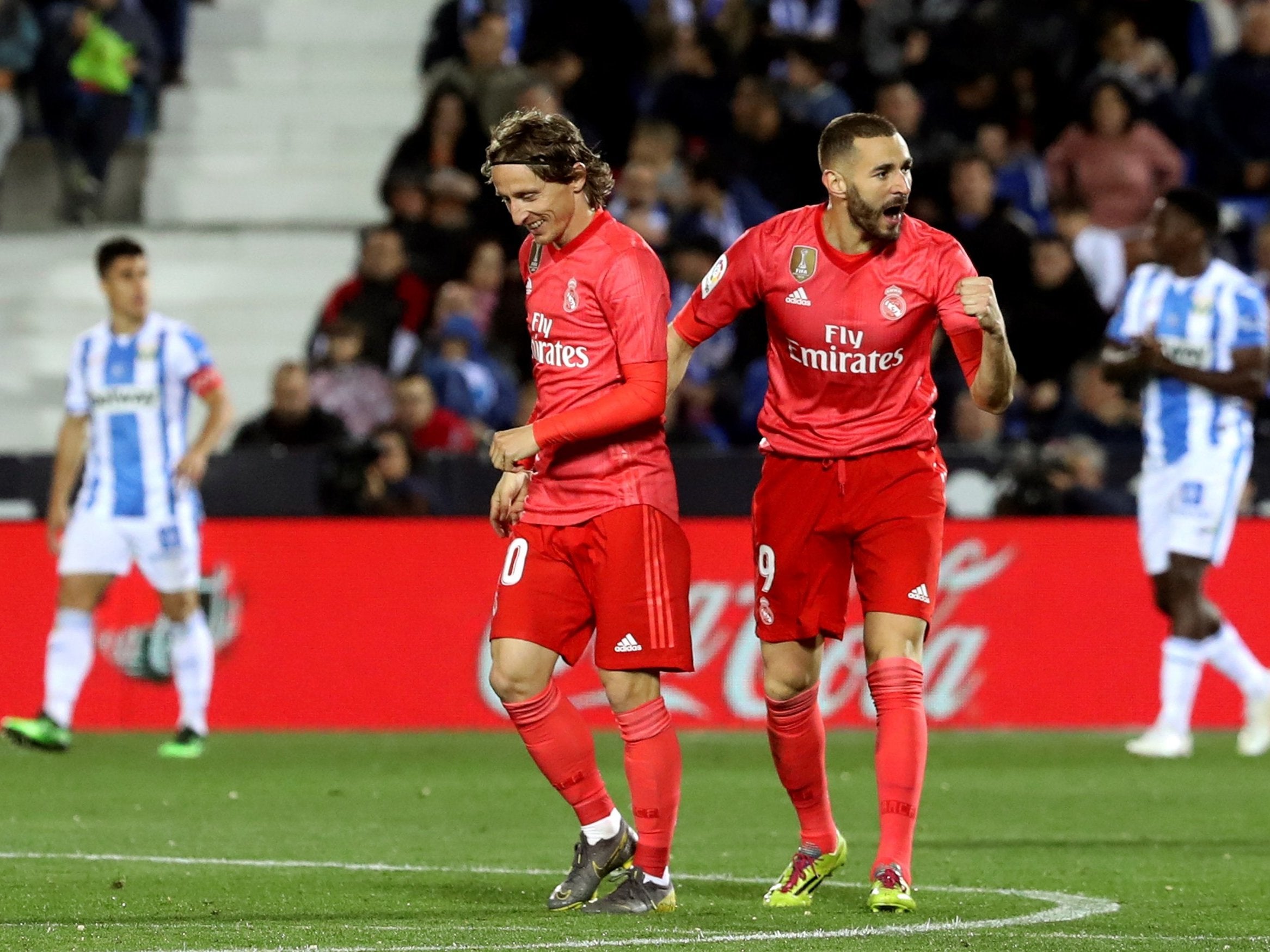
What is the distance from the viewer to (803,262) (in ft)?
22.1

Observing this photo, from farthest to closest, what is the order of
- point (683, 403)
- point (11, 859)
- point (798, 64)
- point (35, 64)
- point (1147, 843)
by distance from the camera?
point (35, 64), point (798, 64), point (683, 403), point (1147, 843), point (11, 859)

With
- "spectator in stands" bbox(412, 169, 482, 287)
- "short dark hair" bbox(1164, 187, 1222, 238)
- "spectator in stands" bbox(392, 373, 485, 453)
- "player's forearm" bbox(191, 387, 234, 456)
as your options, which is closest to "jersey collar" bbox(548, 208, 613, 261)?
"short dark hair" bbox(1164, 187, 1222, 238)

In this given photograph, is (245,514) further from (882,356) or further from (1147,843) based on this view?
(882,356)

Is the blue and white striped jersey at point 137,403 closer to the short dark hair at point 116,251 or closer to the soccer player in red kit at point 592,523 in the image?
the short dark hair at point 116,251

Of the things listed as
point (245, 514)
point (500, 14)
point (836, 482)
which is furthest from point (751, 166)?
point (836, 482)

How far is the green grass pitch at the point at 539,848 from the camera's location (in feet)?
19.9

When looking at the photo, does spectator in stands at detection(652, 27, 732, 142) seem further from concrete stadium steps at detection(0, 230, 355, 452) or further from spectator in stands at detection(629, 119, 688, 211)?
concrete stadium steps at detection(0, 230, 355, 452)

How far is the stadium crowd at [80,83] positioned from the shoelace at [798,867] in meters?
13.2

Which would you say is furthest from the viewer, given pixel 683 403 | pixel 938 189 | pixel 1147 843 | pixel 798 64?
pixel 798 64

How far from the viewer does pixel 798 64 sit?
57.8 feet

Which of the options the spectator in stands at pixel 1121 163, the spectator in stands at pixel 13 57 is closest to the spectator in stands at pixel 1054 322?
the spectator in stands at pixel 1121 163

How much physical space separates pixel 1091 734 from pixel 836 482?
21.9ft

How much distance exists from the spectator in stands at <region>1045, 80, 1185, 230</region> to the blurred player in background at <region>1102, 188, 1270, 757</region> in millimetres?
5244

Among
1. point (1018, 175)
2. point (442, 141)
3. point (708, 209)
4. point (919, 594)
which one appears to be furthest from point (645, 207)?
point (919, 594)
